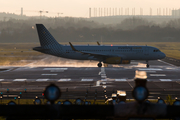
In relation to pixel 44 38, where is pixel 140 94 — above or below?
below

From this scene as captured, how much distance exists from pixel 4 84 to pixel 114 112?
3869cm

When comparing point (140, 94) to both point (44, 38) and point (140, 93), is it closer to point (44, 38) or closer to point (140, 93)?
point (140, 93)

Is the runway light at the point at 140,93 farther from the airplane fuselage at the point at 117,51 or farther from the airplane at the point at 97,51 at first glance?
the airplane fuselage at the point at 117,51

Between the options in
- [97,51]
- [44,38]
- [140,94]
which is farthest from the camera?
[97,51]

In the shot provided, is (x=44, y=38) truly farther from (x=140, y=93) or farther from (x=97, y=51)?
(x=140, y=93)

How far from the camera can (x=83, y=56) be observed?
6122 centimetres

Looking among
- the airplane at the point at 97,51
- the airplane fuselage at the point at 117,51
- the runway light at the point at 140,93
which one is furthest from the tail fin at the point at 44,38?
the runway light at the point at 140,93

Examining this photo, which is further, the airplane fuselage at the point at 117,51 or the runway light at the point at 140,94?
the airplane fuselage at the point at 117,51

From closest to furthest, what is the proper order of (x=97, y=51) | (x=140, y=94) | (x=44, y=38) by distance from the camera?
(x=140, y=94)
(x=44, y=38)
(x=97, y=51)

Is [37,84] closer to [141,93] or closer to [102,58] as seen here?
[102,58]

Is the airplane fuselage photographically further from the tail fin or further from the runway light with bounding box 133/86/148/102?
the runway light with bounding box 133/86/148/102

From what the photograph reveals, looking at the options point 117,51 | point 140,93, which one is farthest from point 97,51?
point 140,93

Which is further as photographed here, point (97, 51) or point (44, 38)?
point (97, 51)

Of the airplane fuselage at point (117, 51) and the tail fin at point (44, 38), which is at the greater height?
the tail fin at point (44, 38)
